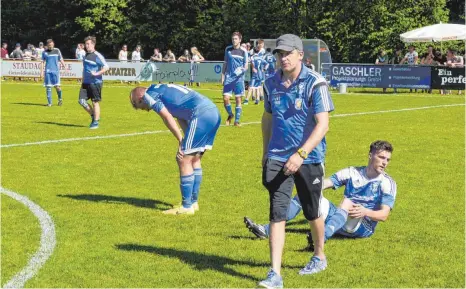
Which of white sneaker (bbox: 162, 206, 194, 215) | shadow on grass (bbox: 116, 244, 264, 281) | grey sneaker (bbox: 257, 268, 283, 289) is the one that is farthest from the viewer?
white sneaker (bbox: 162, 206, 194, 215)

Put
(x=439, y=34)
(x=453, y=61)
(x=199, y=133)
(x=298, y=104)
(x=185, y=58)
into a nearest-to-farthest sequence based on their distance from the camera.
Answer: (x=298, y=104) < (x=199, y=133) < (x=453, y=61) < (x=439, y=34) < (x=185, y=58)

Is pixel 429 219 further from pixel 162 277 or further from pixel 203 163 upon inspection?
pixel 203 163

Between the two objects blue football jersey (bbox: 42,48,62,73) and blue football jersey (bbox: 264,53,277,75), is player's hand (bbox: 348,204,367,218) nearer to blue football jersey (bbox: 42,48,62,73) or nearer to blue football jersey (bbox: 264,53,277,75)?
blue football jersey (bbox: 42,48,62,73)

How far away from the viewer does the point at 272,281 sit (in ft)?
19.5

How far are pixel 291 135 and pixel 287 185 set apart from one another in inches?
15.8

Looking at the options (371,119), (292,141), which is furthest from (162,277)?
(371,119)

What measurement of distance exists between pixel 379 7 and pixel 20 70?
23649mm

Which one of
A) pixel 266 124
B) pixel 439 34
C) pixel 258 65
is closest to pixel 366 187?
pixel 266 124

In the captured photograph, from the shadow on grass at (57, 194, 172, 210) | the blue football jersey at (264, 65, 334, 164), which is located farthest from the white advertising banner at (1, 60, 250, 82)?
the blue football jersey at (264, 65, 334, 164)

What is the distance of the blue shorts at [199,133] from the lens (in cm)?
897

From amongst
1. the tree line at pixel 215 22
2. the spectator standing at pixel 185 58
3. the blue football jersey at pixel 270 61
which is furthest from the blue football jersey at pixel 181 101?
the tree line at pixel 215 22

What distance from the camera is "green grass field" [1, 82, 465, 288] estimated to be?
21.3 ft

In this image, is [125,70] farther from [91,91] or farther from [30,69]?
[91,91]

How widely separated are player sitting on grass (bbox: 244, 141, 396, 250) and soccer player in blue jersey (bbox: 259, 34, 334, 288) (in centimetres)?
124
